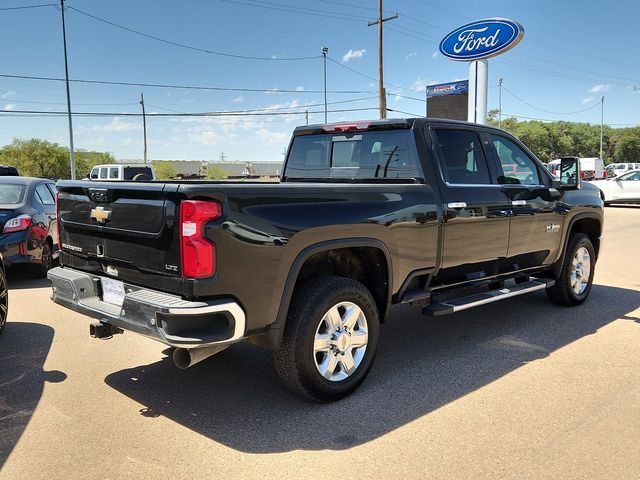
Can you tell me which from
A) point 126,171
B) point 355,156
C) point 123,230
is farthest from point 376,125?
point 126,171

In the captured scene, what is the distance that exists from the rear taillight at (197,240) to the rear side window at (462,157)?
2329mm

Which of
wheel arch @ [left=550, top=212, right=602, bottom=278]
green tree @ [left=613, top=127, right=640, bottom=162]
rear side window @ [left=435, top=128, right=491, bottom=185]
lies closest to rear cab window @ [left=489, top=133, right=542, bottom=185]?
rear side window @ [left=435, top=128, right=491, bottom=185]

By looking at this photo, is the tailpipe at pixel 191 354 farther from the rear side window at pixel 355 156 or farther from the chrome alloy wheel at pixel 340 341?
the rear side window at pixel 355 156

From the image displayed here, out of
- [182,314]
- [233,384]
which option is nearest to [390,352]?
[233,384]

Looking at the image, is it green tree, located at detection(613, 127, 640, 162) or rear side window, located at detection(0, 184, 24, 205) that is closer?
rear side window, located at detection(0, 184, 24, 205)

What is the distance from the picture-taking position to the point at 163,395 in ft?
13.0

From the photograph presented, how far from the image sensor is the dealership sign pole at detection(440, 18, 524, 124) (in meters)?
22.6

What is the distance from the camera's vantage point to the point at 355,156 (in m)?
4.95

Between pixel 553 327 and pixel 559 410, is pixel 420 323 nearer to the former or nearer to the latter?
pixel 553 327

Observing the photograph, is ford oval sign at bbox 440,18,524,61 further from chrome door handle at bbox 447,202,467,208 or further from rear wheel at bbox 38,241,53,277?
chrome door handle at bbox 447,202,467,208

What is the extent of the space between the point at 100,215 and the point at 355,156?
227 cm

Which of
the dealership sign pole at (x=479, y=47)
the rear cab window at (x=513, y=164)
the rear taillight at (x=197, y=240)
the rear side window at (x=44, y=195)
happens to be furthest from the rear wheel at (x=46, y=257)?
the dealership sign pole at (x=479, y=47)

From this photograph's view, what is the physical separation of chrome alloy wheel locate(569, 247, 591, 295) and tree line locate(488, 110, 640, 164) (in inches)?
3551

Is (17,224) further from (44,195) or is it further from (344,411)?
(344,411)
